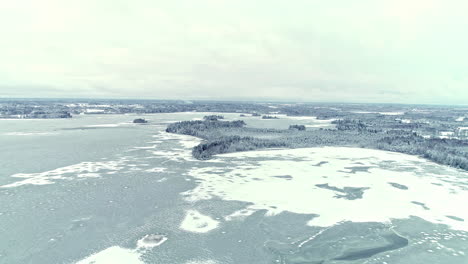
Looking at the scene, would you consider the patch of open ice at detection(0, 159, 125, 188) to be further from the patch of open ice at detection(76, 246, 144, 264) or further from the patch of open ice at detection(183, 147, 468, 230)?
the patch of open ice at detection(76, 246, 144, 264)

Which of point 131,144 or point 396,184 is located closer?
point 396,184

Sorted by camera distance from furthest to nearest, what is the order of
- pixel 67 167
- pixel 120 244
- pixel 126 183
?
pixel 67 167 → pixel 126 183 → pixel 120 244

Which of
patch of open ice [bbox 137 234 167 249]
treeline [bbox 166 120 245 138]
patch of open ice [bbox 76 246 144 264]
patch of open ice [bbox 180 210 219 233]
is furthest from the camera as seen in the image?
treeline [bbox 166 120 245 138]

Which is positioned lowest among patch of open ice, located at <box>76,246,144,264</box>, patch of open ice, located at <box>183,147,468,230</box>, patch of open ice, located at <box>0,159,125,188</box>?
patch of open ice, located at <box>76,246,144,264</box>

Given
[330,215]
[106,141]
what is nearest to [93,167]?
[106,141]

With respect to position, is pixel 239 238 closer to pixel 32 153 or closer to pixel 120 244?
pixel 120 244

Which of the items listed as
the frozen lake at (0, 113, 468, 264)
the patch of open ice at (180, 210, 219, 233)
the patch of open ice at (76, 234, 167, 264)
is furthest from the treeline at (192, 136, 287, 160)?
the patch of open ice at (76, 234, 167, 264)

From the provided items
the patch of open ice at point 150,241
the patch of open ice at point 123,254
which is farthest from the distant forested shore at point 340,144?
the patch of open ice at point 123,254
